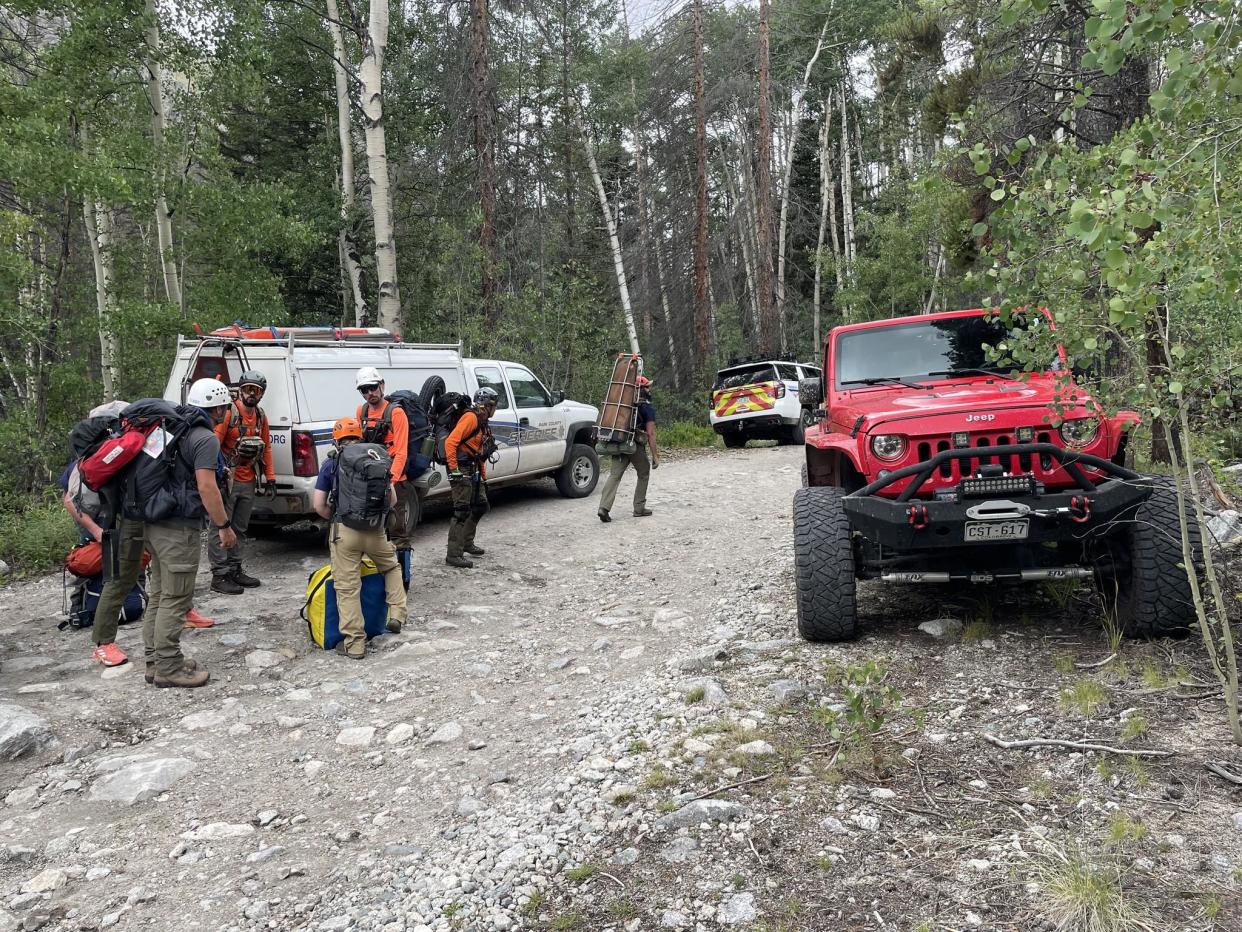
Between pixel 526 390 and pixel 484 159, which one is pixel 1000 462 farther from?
pixel 484 159

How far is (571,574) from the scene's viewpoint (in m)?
7.82

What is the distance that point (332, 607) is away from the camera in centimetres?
571

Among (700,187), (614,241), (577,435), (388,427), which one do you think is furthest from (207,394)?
(614,241)

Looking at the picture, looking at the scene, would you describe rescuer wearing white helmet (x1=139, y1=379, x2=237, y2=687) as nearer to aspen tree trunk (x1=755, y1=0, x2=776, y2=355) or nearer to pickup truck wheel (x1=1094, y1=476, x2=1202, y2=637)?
pickup truck wheel (x1=1094, y1=476, x2=1202, y2=637)

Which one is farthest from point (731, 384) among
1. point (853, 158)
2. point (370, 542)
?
point (853, 158)

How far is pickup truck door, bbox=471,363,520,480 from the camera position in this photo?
32.7 feet

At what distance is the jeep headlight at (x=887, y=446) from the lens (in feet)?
15.3

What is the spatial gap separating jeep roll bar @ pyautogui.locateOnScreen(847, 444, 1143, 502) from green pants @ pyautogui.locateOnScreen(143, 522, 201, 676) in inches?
166

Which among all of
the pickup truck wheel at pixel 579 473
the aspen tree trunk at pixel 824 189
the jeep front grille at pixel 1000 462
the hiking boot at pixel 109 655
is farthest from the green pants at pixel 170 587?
the aspen tree trunk at pixel 824 189

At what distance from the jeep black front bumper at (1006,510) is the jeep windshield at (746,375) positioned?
41.2 feet

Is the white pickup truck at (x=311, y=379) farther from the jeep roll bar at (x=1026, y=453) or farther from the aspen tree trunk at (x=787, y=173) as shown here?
the aspen tree trunk at (x=787, y=173)

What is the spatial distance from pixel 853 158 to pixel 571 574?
2957 cm

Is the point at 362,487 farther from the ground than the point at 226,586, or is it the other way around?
the point at 362,487

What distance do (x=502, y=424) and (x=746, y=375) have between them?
8271 millimetres
